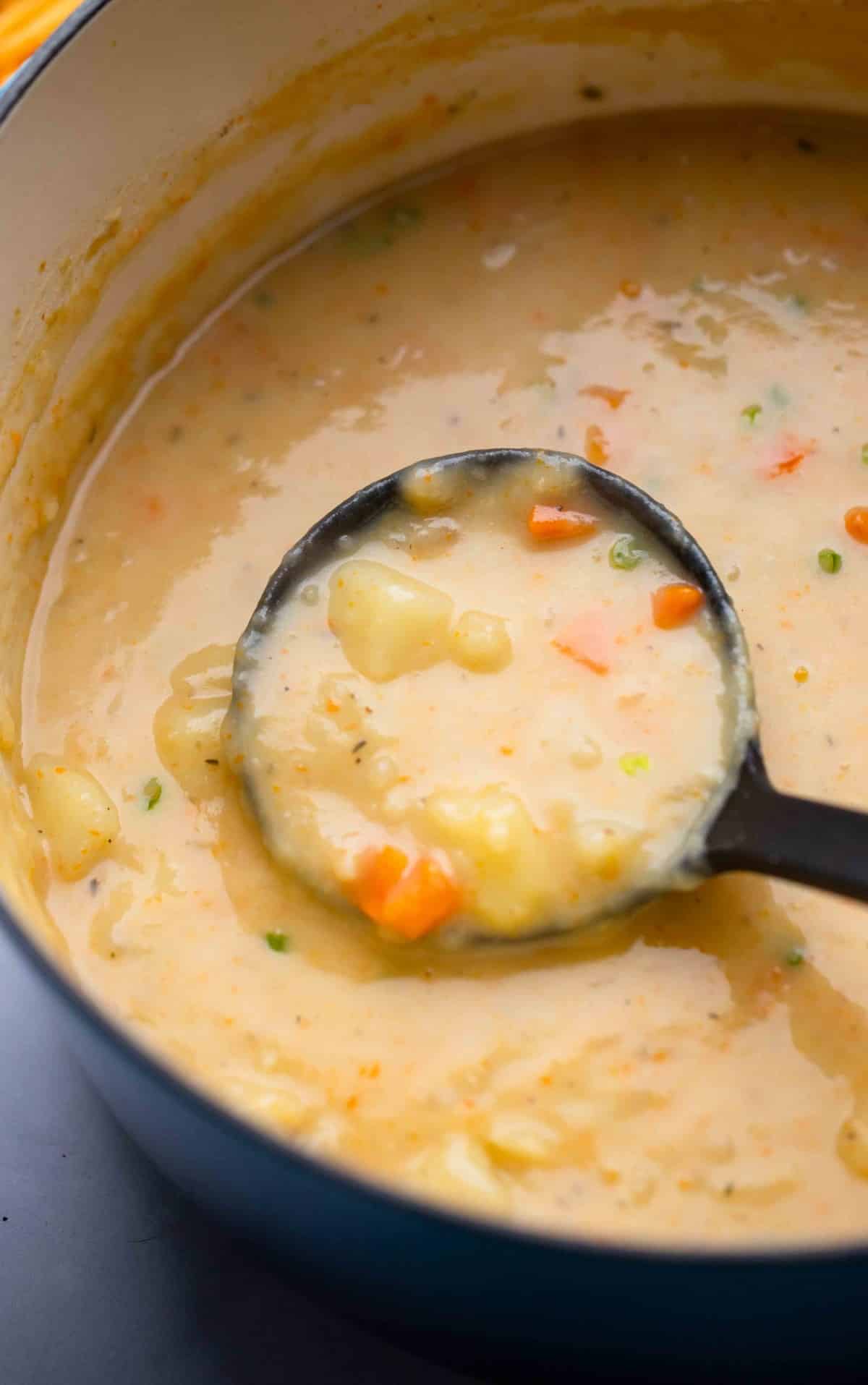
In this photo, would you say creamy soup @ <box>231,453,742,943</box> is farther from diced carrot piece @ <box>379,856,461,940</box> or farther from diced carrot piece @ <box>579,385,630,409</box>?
diced carrot piece @ <box>579,385,630,409</box>

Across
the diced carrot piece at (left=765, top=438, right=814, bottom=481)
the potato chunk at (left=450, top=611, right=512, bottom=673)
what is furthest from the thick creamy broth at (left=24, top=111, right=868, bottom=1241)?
the potato chunk at (left=450, top=611, right=512, bottom=673)

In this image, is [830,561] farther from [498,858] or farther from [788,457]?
[498,858]

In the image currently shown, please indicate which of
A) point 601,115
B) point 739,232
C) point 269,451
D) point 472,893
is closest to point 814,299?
point 739,232

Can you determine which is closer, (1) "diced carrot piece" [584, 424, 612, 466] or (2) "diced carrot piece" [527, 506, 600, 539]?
(2) "diced carrot piece" [527, 506, 600, 539]

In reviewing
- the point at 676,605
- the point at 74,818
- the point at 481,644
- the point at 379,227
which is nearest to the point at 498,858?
the point at 481,644

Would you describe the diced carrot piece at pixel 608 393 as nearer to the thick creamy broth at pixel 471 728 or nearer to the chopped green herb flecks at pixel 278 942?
the thick creamy broth at pixel 471 728

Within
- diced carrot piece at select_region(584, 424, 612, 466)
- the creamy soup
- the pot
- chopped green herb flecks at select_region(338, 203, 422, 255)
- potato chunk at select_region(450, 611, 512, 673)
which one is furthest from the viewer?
chopped green herb flecks at select_region(338, 203, 422, 255)

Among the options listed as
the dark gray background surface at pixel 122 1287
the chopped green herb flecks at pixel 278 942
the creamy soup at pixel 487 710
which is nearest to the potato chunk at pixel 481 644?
the creamy soup at pixel 487 710
